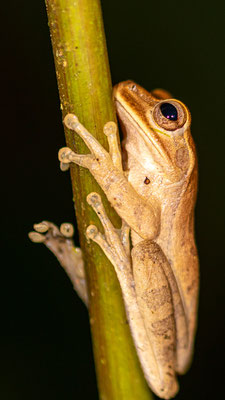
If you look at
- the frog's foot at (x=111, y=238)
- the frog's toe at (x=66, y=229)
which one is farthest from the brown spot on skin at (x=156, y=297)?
the frog's toe at (x=66, y=229)

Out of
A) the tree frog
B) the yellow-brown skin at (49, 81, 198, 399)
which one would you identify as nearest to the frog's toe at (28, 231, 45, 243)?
the tree frog

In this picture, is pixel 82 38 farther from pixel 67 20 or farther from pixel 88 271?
pixel 88 271

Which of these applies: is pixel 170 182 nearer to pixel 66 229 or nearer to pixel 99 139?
pixel 66 229

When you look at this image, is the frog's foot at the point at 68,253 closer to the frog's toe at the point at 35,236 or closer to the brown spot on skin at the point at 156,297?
the frog's toe at the point at 35,236

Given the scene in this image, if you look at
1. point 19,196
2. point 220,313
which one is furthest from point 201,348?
point 19,196

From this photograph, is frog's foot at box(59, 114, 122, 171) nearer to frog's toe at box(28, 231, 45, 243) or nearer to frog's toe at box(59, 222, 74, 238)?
frog's toe at box(59, 222, 74, 238)

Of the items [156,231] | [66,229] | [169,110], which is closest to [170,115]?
[169,110]
